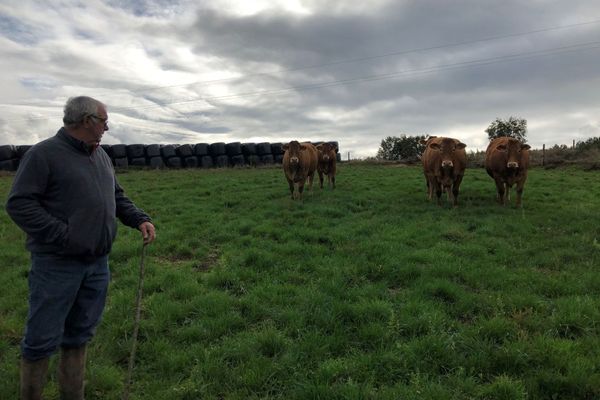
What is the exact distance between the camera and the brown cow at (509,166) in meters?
12.1

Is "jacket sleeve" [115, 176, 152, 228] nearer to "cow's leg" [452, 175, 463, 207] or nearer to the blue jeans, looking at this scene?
the blue jeans

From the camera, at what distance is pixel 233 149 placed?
3011 centimetres

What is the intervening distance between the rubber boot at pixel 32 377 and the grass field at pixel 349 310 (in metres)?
0.55

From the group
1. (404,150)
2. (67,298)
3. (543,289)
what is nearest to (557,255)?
(543,289)

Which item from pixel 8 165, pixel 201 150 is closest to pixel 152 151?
pixel 201 150

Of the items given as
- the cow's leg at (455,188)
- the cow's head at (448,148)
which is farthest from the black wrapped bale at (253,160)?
the cow's leg at (455,188)

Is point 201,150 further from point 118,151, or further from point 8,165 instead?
point 8,165

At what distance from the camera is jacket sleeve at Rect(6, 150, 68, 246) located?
9.89ft

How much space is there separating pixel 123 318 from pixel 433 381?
3.54m

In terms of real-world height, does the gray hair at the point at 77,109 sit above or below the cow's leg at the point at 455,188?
above

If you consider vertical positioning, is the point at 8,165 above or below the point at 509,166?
above

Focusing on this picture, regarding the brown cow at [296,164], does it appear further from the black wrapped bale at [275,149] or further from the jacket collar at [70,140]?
the black wrapped bale at [275,149]

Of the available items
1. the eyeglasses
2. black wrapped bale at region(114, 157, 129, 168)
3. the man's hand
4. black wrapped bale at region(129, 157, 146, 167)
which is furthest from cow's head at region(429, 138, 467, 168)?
black wrapped bale at region(114, 157, 129, 168)

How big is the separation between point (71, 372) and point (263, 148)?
27385mm
